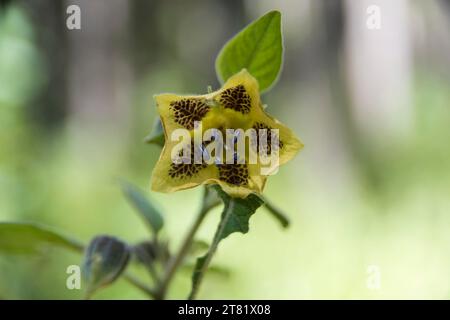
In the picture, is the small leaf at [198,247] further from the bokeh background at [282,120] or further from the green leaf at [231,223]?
the green leaf at [231,223]

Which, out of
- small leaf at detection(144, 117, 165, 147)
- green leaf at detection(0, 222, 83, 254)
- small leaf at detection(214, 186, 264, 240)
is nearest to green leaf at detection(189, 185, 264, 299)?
small leaf at detection(214, 186, 264, 240)

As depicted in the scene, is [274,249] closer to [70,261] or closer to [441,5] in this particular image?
[70,261]

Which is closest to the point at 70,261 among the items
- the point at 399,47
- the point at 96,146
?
the point at 96,146

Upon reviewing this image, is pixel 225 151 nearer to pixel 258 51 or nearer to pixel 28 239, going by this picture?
pixel 258 51

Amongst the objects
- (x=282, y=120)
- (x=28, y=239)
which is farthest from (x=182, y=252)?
(x=282, y=120)

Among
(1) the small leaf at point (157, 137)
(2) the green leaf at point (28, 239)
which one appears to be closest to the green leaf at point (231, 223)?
(1) the small leaf at point (157, 137)

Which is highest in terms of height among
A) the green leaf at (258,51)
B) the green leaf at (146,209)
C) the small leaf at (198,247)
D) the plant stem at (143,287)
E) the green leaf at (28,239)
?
the green leaf at (258,51)

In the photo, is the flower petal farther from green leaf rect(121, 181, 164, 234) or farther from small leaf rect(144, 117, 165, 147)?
green leaf rect(121, 181, 164, 234)
